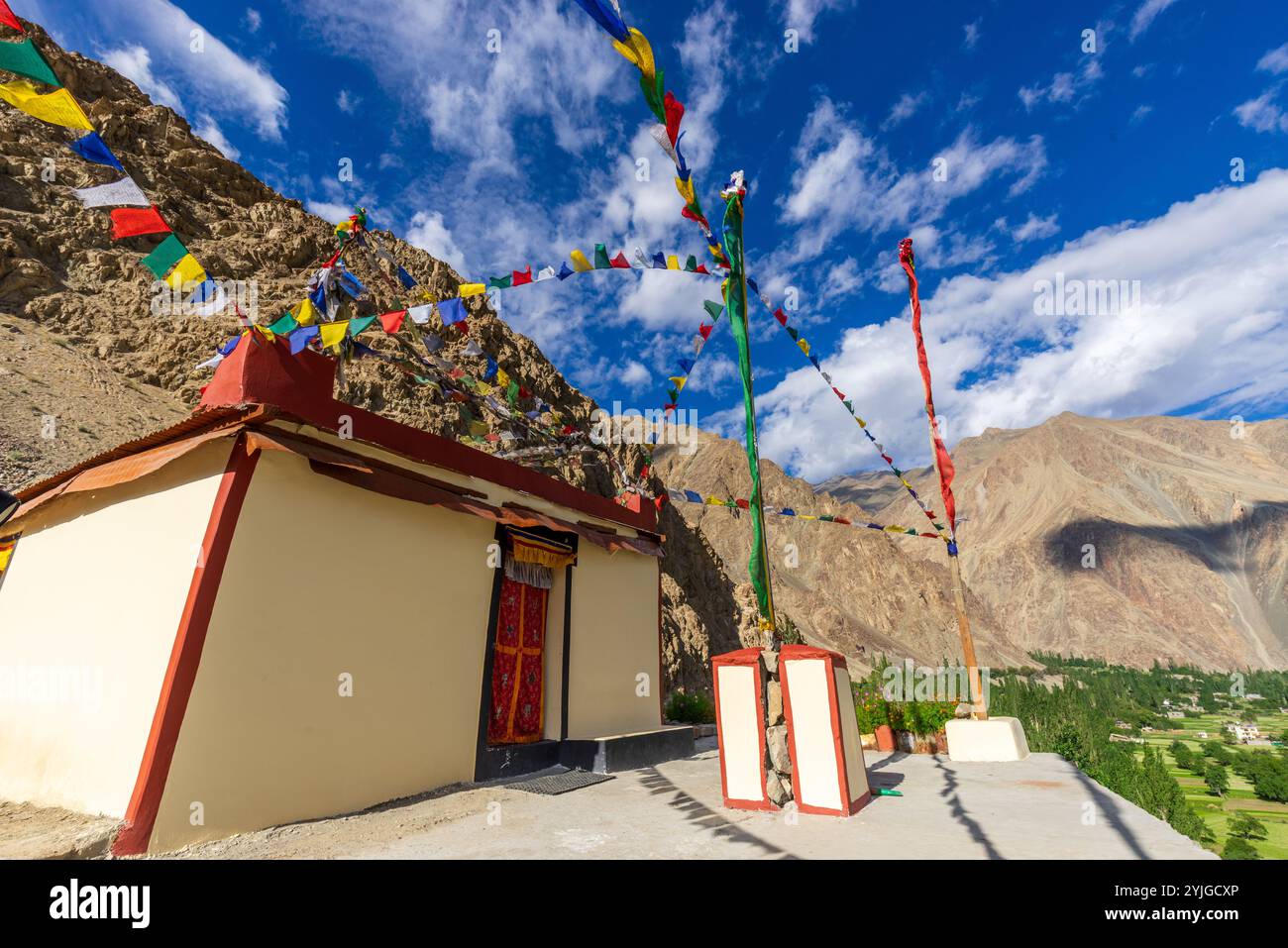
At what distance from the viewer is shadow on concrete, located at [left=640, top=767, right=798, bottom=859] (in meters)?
4.68

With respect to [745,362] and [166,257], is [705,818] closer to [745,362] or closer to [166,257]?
[745,362]

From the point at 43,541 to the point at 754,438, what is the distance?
27.0 feet

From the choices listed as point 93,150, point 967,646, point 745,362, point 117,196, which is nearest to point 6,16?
point 93,150

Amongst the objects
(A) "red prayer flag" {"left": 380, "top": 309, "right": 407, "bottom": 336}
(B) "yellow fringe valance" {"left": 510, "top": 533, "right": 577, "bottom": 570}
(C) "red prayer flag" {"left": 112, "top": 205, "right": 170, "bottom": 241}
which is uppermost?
(A) "red prayer flag" {"left": 380, "top": 309, "right": 407, "bottom": 336}

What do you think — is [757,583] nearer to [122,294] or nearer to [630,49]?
[630,49]

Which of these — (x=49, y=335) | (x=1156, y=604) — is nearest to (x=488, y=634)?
(x=49, y=335)

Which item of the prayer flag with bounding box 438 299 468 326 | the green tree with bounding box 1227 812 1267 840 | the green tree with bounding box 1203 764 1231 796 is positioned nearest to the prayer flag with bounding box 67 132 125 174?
the prayer flag with bounding box 438 299 468 326

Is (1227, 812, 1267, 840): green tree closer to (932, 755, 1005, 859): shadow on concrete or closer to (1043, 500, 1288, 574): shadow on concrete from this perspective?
(932, 755, 1005, 859): shadow on concrete

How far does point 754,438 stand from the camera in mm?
6496

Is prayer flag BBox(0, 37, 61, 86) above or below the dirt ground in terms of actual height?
above

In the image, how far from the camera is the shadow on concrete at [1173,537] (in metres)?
99.4

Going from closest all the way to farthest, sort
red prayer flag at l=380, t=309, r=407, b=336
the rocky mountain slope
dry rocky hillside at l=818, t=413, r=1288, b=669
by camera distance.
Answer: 1. red prayer flag at l=380, t=309, r=407, b=336
2. the rocky mountain slope
3. dry rocky hillside at l=818, t=413, r=1288, b=669

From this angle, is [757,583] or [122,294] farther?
[122,294]

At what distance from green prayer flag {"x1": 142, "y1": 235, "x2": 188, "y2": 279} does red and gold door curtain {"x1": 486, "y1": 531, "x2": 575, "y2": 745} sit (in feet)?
14.5
